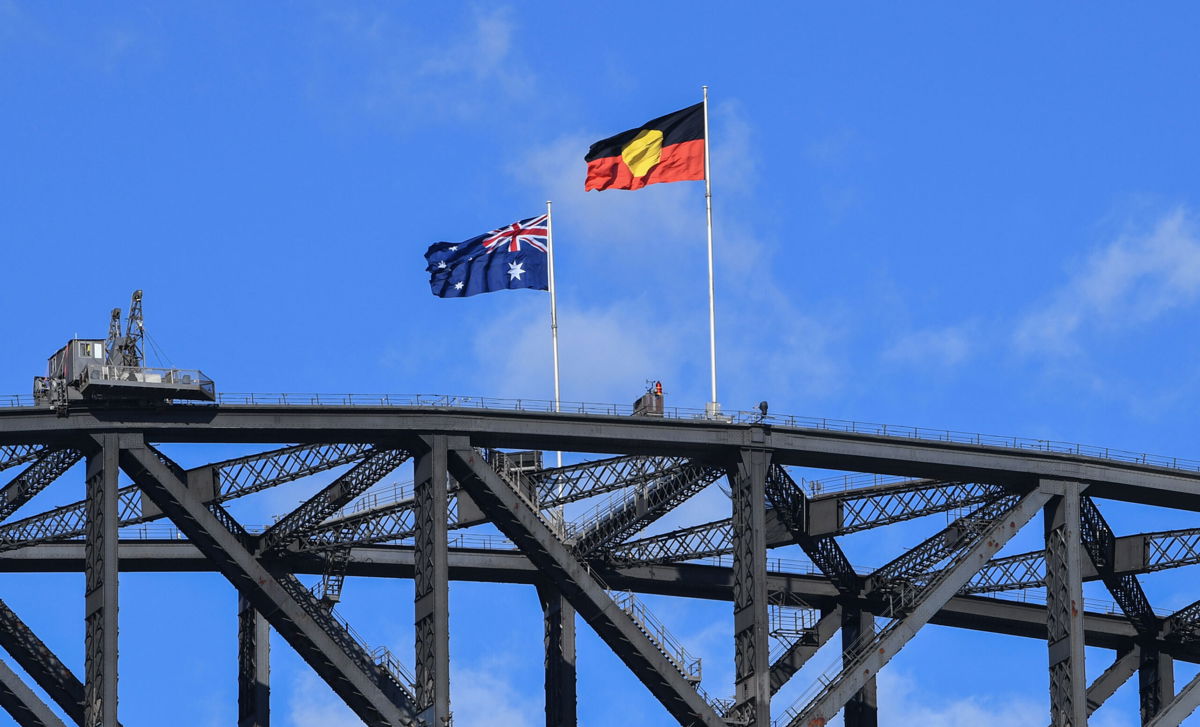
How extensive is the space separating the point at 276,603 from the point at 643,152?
22.4 m

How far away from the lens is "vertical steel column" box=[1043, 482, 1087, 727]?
105438mm

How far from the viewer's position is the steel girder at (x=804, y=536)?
340 feet

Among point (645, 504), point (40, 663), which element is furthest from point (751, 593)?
point (40, 663)

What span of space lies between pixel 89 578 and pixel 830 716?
26507mm

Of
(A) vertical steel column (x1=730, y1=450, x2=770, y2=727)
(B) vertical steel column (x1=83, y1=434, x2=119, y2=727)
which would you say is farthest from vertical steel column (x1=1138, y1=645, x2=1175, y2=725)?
(B) vertical steel column (x1=83, y1=434, x2=119, y2=727)

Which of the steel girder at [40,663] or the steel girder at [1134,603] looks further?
the steel girder at [1134,603]

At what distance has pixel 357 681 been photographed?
98.0m

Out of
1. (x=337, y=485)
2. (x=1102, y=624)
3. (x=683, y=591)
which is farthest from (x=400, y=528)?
(x=1102, y=624)

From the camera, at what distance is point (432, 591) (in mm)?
97812

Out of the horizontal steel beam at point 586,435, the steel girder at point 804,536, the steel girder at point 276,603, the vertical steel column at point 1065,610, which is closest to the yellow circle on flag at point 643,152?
the horizontal steel beam at point 586,435

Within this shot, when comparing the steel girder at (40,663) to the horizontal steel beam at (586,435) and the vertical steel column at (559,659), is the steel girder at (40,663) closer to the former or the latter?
the horizontal steel beam at (586,435)

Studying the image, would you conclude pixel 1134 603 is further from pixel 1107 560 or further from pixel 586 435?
pixel 586 435

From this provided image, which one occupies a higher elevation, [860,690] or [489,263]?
[489,263]

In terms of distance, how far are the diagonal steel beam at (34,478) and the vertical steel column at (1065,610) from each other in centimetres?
3597
